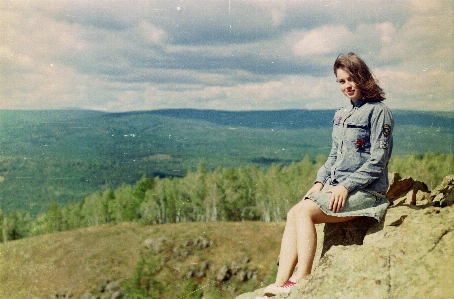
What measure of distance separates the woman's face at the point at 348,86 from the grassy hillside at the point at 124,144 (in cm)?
805

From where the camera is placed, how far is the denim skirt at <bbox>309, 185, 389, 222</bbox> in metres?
4.84

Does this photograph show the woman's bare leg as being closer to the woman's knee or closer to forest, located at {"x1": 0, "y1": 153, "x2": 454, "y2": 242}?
the woman's knee

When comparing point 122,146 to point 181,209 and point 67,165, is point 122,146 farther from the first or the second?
point 181,209

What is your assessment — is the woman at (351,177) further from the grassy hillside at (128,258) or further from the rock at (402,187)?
the grassy hillside at (128,258)

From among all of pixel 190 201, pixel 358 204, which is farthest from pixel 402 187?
pixel 190 201

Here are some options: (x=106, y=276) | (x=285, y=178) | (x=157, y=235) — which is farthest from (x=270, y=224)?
(x=106, y=276)

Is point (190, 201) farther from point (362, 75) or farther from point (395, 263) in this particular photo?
point (395, 263)

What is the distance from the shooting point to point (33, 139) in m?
22.5

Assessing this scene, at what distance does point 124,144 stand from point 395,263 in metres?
22.5

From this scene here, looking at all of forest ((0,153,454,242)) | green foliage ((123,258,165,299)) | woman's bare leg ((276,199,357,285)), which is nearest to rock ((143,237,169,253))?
green foliage ((123,258,165,299))

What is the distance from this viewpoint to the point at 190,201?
28.6 metres

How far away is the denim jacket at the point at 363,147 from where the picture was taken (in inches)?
187

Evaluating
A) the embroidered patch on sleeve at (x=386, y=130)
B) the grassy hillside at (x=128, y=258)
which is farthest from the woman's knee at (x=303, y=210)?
the grassy hillside at (x=128, y=258)

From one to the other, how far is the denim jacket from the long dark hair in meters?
0.10
